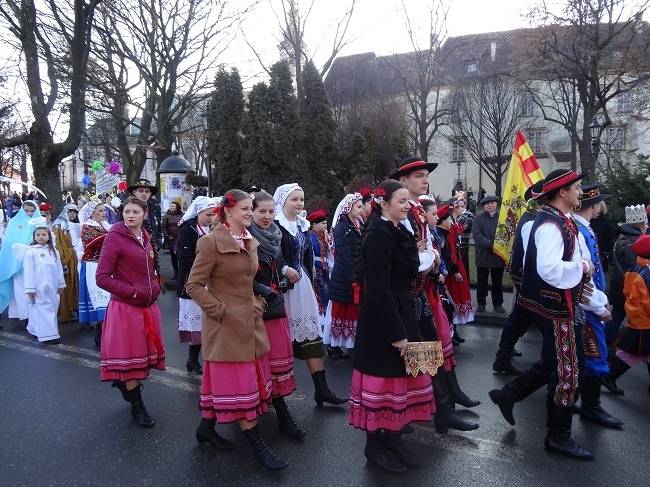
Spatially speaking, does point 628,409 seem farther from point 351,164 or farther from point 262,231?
point 351,164

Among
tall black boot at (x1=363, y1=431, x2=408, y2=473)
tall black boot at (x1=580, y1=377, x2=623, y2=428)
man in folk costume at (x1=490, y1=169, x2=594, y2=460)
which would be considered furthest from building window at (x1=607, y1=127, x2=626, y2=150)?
tall black boot at (x1=363, y1=431, x2=408, y2=473)

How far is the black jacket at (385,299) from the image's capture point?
11.1ft

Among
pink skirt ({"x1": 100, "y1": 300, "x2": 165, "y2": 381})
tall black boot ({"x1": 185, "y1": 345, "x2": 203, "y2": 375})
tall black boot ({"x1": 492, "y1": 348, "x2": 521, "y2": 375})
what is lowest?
tall black boot ({"x1": 492, "y1": 348, "x2": 521, "y2": 375})

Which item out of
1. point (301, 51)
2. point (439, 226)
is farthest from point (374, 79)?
point (439, 226)

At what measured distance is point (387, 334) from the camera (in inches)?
134

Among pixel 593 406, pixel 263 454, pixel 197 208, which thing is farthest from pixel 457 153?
pixel 263 454

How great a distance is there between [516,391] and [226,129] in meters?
14.6

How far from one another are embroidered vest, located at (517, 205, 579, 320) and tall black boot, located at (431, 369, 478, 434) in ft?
3.08

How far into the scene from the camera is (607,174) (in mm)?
11586

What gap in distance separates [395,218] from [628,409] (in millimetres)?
2997

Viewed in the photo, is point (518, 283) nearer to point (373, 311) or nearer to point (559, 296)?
point (559, 296)

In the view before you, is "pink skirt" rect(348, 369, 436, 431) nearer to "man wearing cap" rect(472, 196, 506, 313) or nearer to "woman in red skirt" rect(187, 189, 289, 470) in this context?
"woman in red skirt" rect(187, 189, 289, 470)

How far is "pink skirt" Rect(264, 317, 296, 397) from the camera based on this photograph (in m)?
4.23

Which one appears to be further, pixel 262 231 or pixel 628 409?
pixel 628 409
